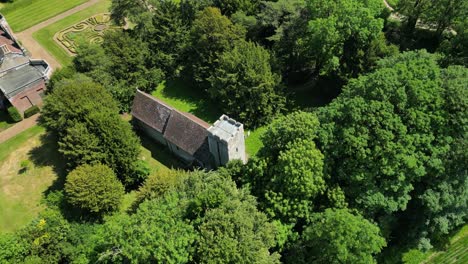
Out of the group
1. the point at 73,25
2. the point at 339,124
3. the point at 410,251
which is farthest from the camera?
the point at 73,25

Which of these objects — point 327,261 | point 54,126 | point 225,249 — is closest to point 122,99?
point 54,126

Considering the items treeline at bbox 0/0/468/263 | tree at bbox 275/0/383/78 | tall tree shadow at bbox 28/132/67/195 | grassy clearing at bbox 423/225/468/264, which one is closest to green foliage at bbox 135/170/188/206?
treeline at bbox 0/0/468/263

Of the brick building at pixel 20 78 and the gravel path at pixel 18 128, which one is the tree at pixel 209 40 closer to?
the brick building at pixel 20 78

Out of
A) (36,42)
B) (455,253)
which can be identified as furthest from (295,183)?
(36,42)

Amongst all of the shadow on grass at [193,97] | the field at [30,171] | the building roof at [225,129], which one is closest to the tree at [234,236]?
the building roof at [225,129]

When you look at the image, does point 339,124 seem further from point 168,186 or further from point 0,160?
point 0,160

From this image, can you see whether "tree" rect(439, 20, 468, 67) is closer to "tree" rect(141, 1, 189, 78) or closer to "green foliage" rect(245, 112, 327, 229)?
"green foliage" rect(245, 112, 327, 229)
